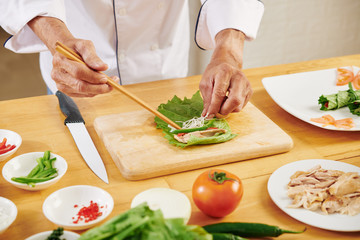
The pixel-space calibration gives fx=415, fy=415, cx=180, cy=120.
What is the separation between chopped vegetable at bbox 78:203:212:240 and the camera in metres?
0.90

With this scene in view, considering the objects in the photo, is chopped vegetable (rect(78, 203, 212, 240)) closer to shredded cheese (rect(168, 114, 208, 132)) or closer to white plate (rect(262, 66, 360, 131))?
shredded cheese (rect(168, 114, 208, 132))

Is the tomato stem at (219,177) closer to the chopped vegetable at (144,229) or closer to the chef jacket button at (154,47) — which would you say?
the chopped vegetable at (144,229)

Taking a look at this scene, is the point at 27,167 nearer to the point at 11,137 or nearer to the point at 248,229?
the point at 11,137

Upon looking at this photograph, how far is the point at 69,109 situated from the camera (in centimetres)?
176

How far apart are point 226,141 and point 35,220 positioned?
0.73 meters

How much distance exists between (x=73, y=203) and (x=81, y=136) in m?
0.43

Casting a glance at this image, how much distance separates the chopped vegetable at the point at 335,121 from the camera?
1688 millimetres

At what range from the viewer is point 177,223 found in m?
0.93

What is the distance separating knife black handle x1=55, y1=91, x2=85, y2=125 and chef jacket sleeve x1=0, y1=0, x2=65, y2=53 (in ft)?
0.79

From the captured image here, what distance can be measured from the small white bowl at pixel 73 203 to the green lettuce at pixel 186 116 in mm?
404

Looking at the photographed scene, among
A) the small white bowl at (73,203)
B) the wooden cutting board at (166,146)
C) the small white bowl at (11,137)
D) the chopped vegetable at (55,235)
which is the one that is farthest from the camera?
the small white bowl at (11,137)

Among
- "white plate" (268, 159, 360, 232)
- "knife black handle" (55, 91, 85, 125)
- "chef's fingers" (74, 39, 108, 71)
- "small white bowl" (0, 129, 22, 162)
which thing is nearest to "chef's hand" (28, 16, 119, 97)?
"chef's fingers" (74, 39, 108, 71)

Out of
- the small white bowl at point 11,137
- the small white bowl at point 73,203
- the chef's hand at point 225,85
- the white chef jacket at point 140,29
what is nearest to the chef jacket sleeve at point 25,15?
the white chef jacket at point 140,29

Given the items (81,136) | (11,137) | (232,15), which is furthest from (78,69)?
(232,15)
